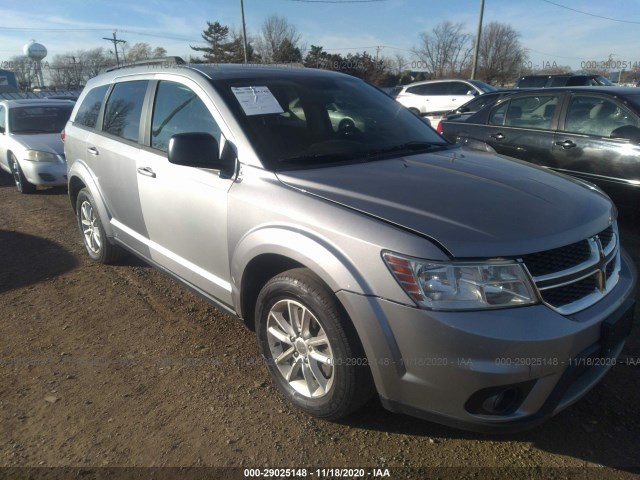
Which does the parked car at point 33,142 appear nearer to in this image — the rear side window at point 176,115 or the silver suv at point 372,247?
the silver suv at point 372,247

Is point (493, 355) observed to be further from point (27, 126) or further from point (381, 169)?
point (27, 126)

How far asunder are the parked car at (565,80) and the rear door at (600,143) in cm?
984

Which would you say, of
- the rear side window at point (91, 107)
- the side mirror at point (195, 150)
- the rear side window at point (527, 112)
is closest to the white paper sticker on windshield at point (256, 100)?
the side mirror at point (195, 150)

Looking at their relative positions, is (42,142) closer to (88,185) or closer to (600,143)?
(88,185)

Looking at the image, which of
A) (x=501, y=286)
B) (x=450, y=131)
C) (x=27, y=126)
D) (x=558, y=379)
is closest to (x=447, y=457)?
(x=558, y=379)

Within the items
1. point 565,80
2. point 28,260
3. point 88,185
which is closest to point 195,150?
point 88,185

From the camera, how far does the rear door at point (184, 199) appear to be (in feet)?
9.61

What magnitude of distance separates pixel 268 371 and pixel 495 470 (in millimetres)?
1354

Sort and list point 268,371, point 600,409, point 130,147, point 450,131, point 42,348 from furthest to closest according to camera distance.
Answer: point 450,131 → point 130,147 → point 42,348 → point 268,371 → point 600,409

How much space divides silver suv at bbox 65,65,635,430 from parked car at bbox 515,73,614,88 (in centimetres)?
1371

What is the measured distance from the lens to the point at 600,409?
2588mm

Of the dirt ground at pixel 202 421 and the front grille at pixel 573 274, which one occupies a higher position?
the front grille at pixel 573 274

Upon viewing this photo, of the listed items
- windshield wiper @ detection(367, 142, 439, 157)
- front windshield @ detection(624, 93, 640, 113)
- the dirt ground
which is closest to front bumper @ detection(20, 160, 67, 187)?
the dirt ground

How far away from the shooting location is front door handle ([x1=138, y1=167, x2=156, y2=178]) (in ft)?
11.1
